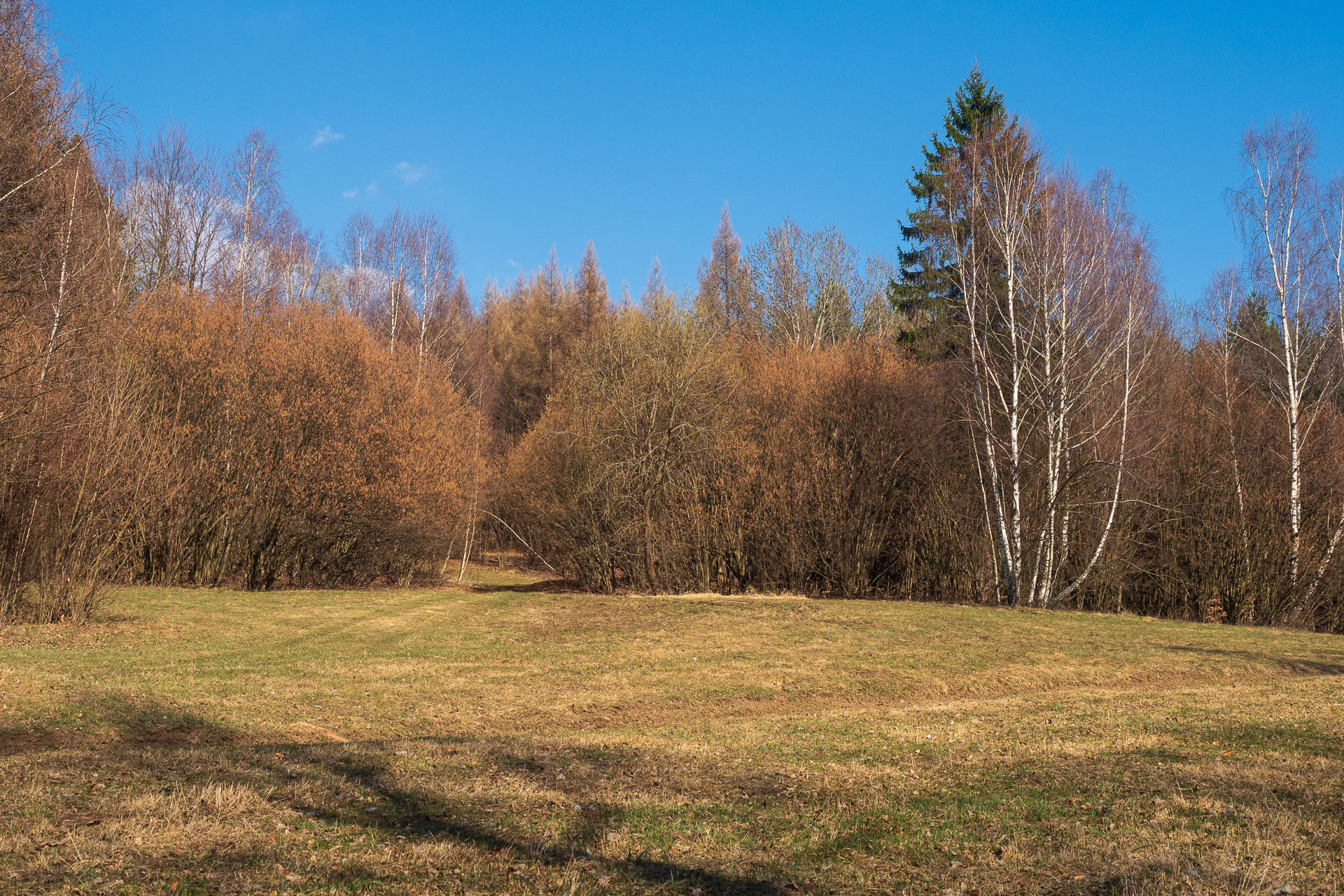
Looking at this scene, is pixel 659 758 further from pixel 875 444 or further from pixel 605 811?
pixel 875 444

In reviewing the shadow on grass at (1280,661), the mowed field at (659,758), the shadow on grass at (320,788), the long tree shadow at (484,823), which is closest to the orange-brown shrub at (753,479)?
the mowed field at (659,758)

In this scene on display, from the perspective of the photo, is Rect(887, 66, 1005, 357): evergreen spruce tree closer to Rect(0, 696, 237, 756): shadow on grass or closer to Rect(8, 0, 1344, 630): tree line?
Rect(8, 0, 1344, 630): tree line

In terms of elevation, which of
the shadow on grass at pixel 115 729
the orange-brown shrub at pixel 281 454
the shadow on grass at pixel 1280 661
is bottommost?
the shadow on grass at pixel 115 729

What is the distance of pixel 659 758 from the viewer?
7852 mm

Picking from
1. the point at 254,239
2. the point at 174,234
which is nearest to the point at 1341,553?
the point at 254,239

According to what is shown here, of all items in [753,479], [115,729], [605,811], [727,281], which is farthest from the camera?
[727,281]

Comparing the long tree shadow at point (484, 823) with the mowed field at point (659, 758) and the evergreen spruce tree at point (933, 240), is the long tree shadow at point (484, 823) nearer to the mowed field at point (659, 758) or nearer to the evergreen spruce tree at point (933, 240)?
the mowed field at point (659, 758)

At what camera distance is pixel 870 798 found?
21.5 ft

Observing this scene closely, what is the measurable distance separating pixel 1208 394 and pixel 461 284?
148 feet

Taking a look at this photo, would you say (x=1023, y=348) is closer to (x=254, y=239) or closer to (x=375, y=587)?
(x=375, y=587)

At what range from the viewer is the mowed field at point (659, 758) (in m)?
4.76

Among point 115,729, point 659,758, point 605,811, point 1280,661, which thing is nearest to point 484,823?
point 605,811

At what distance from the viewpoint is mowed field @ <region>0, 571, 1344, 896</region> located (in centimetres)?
476

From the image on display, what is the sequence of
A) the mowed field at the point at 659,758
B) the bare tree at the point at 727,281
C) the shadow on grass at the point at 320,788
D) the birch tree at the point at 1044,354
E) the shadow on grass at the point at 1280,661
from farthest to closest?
the bare tree at the point at 727,281 < the birch tree at the point at 1044,354 < the shadow on grass at the point at 1280,661 < the mowed field at the point at 659,758 < the shadow on grass at the point at 320,788
